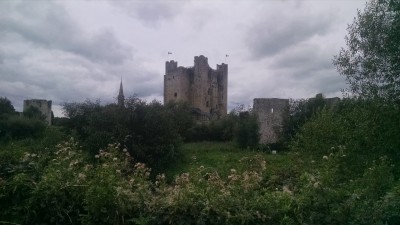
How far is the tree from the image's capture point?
38.2 feet

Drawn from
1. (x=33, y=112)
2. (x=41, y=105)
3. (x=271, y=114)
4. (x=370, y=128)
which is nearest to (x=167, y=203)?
(x=370, y=128)

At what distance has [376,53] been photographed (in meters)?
12.2

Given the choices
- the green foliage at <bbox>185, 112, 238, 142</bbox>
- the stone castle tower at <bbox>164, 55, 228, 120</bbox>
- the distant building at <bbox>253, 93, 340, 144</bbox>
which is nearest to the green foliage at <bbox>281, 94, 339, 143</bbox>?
the distant building at <bbox>253, 93, 340, 144</bbox>

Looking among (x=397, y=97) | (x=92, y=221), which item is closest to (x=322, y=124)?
(x=397, y=97)

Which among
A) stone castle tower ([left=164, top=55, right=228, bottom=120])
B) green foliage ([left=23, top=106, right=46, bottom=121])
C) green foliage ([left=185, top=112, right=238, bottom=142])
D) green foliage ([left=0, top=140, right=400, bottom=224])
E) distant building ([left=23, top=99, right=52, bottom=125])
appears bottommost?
green foliage ([left=0, top=140, right=400, bottom=224])

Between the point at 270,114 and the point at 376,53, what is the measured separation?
30.7 meters

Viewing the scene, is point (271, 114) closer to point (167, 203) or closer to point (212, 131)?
point (212, 131)

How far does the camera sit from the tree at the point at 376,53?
38.2 feet

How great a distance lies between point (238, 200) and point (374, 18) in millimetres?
11091

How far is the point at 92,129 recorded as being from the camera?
82.7ft

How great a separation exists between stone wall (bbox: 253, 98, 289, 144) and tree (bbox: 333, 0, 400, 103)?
94.4ft

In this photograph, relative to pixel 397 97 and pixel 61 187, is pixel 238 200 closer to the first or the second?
pixel 61 187

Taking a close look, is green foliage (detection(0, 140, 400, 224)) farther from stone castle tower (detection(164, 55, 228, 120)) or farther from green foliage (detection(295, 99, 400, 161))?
stone castle tower (detection(164, 55, 228, 120))

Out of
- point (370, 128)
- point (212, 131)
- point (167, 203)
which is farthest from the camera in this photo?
point (212, 131)
